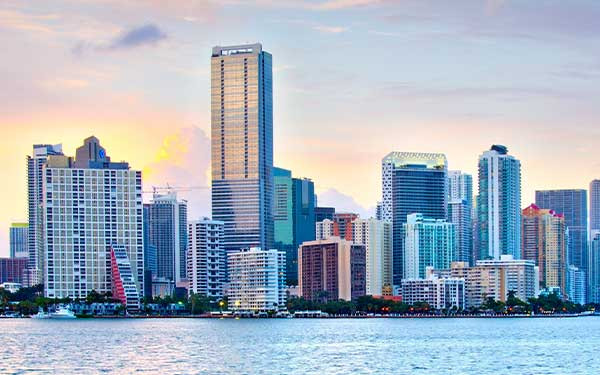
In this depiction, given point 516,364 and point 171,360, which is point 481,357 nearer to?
Answer: point 516,364

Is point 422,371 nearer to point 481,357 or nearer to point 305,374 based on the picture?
point 305,374

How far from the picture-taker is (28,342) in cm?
15362

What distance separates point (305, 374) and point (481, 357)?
90.8ft

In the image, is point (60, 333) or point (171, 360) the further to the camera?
point (60, 333)

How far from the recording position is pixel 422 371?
109 meters

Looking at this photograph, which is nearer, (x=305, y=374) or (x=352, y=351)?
(x=305, y=374)

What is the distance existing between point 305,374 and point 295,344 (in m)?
44.8

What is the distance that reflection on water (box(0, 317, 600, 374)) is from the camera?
111m

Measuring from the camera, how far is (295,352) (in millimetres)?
132750

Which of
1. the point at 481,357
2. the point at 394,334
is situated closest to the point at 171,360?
the point at 481,357

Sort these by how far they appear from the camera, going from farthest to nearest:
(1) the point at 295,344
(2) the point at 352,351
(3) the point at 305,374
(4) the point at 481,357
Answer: (1) the point at 295,344
(2) the point at 352,351
(4) the point at 481,357
(3) the point at 305,374

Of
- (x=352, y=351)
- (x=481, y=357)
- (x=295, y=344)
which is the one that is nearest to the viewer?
(x=481, y=357)

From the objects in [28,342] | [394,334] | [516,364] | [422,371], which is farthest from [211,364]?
[394,334]

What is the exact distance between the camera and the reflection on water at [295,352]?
11062 cm
